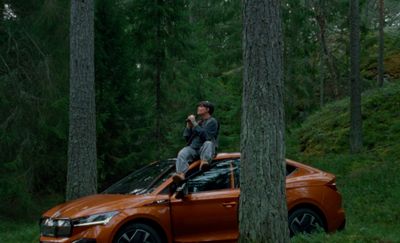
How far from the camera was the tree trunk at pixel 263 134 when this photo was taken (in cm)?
728

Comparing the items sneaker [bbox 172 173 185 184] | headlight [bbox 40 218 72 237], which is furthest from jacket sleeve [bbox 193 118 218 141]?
headlight [bbox 40 218 72 237]

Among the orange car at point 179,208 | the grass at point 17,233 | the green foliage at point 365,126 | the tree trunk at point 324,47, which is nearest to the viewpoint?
the orange car at point 179,208

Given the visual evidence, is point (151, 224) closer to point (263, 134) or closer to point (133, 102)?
point (263, 134)

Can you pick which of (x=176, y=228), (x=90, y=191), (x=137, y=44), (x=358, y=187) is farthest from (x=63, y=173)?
(x=176, y=228)

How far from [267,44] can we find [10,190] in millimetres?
10804

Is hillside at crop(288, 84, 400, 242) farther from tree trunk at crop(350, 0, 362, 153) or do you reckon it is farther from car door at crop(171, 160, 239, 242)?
car door at crop(171, 160, 239, 242)

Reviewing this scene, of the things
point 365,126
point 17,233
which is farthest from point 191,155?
point 365,126

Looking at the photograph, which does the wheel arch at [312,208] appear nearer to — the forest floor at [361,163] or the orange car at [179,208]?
the orange car at [179,208]

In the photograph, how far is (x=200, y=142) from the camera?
9.44 metres

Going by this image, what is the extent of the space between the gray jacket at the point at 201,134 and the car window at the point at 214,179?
40 centimetres

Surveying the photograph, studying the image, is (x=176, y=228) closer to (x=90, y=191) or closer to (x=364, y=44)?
(x=90, y=191)

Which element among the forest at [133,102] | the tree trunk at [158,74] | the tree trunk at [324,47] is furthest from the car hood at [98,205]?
the tree trunk at [324,47]

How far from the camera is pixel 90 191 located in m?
11.4

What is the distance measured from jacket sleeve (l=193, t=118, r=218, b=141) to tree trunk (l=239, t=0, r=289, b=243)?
6.50ft
